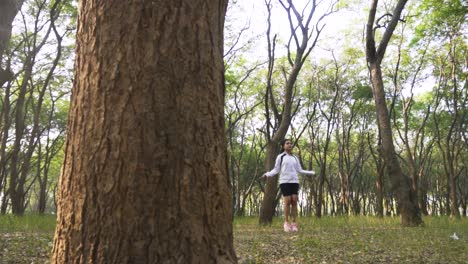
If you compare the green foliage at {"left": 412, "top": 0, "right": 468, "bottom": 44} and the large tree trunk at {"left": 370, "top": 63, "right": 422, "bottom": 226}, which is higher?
the green foliage at {"left": 412, "top": 0, "right": 468, "bottom": 44}

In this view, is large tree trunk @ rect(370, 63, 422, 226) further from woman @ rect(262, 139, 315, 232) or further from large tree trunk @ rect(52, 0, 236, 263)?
large tree trunk @ rect(52, 0, 236, 263)

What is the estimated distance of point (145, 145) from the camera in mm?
1742

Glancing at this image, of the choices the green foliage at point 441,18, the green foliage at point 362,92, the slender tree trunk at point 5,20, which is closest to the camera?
the slender tree trunk at point 5,20

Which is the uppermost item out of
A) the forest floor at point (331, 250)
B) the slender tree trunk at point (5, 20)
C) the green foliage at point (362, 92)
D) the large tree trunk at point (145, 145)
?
the green foliage at point (362, 92)

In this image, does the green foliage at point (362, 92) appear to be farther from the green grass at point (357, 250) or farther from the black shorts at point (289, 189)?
the green grass at point (357, 250)

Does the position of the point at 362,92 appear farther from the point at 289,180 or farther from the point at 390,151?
the point at 289,180

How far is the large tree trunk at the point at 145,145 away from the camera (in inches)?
67.3

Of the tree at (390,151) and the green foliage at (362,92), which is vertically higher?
the green foliage at (362,92)

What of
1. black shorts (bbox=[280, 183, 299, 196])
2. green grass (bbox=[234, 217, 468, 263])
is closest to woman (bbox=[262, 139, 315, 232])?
black shorts (bbox=[280, 183, 299, 196])

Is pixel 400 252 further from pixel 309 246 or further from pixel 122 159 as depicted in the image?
pixel 122 159

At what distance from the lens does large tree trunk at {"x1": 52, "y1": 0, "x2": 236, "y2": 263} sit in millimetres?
1710

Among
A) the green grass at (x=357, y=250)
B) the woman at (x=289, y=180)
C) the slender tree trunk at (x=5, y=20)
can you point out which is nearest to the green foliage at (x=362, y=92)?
the woman at (x=289, y=180)

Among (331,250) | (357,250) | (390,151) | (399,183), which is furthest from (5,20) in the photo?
(399,183)

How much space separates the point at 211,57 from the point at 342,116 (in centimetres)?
2732
